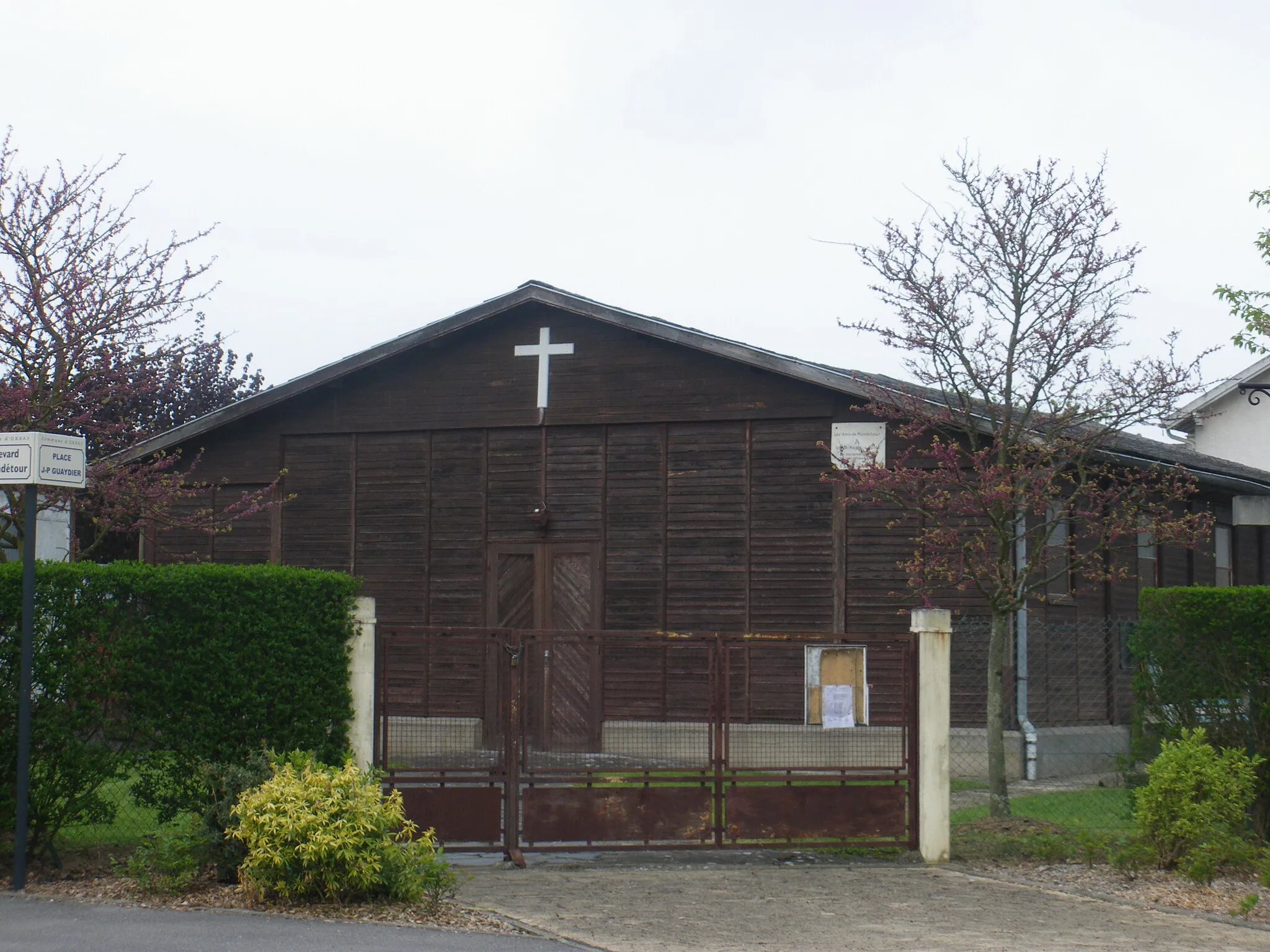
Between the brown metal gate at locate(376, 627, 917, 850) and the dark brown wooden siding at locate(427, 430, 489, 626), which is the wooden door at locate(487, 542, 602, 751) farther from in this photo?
the brown metal gate at locate(376, 627, 917, 850)

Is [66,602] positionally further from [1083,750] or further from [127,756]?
[1083,750]

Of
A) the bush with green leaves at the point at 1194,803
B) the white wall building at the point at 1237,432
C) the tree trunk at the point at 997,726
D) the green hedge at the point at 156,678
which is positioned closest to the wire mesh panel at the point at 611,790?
the green hedge at the point at 156,678

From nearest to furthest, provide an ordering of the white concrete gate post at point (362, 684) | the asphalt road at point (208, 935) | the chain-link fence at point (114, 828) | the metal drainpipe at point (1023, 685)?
the asphalt road at point (208, 935) → the chain-link fence at point (114, 828) → the white concrete gate post at point (362, 684) → the metal drainpipe at point (1023, 685)

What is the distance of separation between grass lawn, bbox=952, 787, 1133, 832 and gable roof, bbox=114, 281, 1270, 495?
3624 millimetres

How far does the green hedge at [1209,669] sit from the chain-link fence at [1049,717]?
2.55 meters

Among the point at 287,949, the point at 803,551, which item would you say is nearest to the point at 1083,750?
the point at 803,551

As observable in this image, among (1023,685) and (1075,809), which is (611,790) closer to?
(1075,809)

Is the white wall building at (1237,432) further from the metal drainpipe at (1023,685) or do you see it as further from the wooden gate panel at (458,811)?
the wooden gate panel at (458,811)

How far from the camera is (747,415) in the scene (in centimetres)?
1853

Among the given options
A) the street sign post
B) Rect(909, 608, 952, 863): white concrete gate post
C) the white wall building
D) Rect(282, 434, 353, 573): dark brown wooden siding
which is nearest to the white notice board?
Rect(909, 608, 952, 863): white concrete gate post

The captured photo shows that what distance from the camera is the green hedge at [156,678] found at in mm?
10094

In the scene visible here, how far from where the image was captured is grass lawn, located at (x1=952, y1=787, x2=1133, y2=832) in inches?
511

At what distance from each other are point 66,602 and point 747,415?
10016mm

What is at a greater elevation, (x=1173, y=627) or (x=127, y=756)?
(x=1173, y=627)
